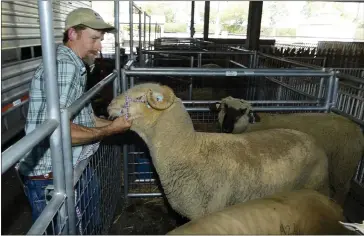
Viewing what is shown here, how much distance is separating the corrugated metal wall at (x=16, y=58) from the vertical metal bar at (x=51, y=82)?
Result: 3717mm

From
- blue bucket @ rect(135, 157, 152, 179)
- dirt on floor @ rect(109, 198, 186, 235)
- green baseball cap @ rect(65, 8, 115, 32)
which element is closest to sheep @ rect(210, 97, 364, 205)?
blue bucket @ rect(135, 157, 152, 179)

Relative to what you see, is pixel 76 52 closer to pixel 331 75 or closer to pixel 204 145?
pixel 204 145

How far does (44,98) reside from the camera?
77.6 inches

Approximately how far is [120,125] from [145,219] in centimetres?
175

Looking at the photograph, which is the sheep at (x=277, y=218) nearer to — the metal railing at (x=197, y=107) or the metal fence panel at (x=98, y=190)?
A: the metal fence panel at (x=98, y=190)

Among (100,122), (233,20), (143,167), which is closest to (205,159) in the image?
(100,122)

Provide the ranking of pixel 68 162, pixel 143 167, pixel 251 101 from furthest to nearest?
1. pixel 143 167
2. pixel 251 101
3. pixel 68 162

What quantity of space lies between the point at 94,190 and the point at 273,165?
151cm

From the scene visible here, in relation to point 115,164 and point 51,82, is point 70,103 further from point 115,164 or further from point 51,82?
point 115,164

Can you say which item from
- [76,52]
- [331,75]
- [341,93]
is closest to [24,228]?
[76,52]

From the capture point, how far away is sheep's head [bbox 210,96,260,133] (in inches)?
155

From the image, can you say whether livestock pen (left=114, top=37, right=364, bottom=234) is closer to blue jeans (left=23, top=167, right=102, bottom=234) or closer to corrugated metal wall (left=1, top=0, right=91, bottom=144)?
blue jeans (left=23, top=167, right=102, bottom=234)

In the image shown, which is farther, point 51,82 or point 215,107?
point 215,107

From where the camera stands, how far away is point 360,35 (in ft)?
110
